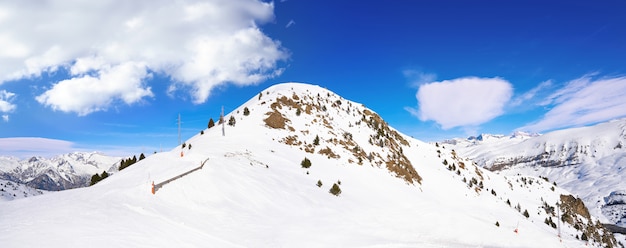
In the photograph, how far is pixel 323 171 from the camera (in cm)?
4756

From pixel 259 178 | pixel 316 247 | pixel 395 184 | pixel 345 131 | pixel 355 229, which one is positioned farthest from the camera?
pixel 345 131

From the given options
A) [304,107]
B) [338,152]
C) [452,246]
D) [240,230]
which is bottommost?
[452,246]

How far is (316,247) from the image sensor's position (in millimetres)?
18344

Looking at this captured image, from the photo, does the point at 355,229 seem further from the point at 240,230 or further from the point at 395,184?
the point at 395,184

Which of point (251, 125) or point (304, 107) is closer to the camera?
point (251, 125)

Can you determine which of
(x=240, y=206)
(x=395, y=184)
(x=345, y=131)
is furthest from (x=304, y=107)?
(x=240, y=206)

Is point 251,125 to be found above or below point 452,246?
above

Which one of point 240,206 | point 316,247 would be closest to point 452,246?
point 316,247

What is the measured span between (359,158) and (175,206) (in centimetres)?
4629

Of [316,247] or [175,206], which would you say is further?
[175,206]

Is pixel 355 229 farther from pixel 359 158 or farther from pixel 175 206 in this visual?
pixel 359 158

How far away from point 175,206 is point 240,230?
14.5ft

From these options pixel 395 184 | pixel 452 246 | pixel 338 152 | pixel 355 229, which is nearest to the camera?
pixel 452 246

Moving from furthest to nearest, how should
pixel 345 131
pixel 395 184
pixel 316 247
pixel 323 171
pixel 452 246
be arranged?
1. pixel 345 131
2. pixel 395 184
3. pixel 323 171
4. pixel 452 246
5. pixel 316 247
